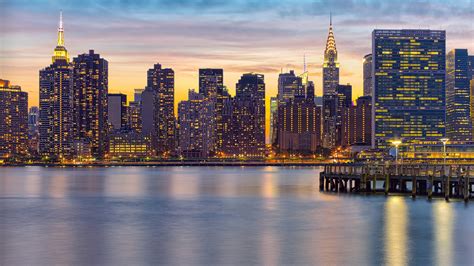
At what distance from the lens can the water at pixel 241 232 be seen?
45094 mm

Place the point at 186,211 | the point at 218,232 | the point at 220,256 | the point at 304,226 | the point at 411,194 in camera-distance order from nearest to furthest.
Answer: the point at 220,256 < the point at 218,232 < the point at 304,226 < the point at 186,211 < the point at 411,194

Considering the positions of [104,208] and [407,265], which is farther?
[104,208]

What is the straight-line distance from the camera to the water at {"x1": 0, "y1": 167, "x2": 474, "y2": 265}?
45.1m

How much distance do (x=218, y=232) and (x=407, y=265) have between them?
18.3 m

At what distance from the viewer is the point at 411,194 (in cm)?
8212

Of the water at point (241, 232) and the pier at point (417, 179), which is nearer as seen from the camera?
the water at point (241, 232)

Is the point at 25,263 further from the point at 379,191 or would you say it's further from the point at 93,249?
the point at 379,191

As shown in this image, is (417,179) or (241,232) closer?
(241,232)

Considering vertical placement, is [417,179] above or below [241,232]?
above

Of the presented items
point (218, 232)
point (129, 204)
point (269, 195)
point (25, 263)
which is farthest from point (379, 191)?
point (25, 263)

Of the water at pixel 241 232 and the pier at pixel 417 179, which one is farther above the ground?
the pier at pixel 417 179

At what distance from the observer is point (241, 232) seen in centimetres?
5744

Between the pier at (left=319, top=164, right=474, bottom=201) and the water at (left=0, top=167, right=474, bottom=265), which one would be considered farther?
the pier at (left=319, top=164, right=474, bottom=201)

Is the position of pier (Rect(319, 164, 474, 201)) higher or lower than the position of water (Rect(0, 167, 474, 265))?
higher
